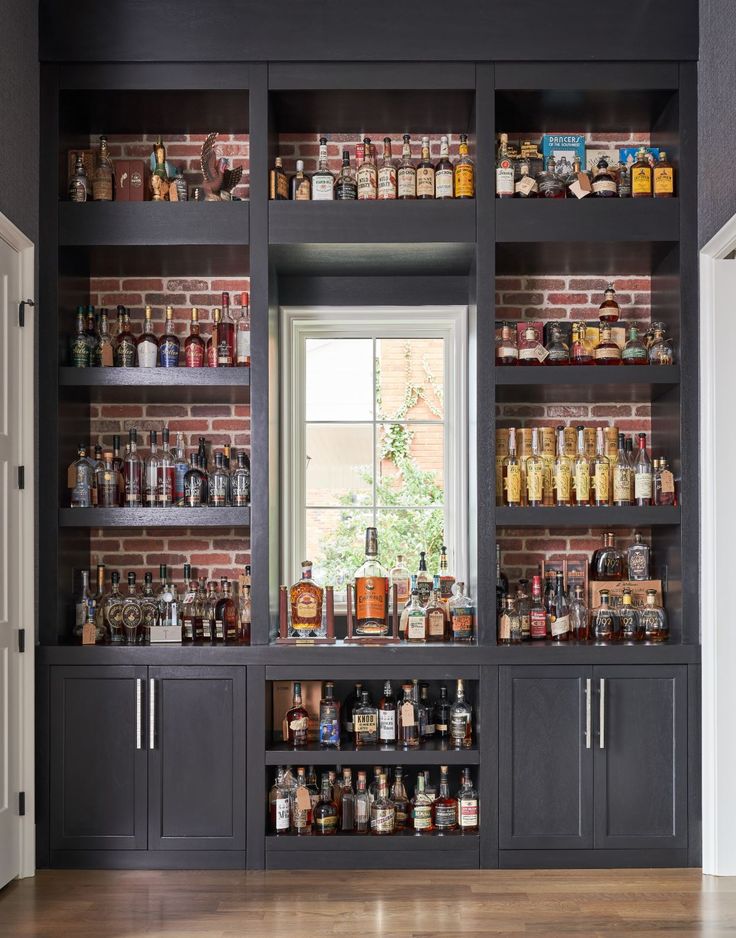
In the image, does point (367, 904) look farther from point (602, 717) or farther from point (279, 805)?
point (602, 717)

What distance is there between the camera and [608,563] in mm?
3924

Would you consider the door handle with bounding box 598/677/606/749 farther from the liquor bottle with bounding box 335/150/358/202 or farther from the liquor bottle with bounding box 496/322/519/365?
the liquor bottle with bounding box 335/150/358/202

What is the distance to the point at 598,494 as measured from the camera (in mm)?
3762

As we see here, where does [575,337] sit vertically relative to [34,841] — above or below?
above

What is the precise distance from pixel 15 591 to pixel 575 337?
236 centimetres

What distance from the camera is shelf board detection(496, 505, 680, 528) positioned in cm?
366

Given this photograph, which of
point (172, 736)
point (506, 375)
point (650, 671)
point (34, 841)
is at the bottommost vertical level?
point (34, 841)

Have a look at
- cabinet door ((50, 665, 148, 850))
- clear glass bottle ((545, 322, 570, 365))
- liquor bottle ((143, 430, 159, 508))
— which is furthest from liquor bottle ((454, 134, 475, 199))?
cabinet door ((50, 665, 148, 850))

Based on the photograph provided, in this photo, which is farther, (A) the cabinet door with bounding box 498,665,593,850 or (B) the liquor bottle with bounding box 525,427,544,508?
(B) the liquor bottle with bounding box 525,427,544,508

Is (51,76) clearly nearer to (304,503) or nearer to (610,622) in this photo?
(304,503)

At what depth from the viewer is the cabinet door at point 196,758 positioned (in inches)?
141

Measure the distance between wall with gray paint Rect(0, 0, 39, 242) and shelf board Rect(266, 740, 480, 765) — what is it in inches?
86.2

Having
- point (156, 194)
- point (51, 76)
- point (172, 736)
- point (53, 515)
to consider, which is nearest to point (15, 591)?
point (53, 515)

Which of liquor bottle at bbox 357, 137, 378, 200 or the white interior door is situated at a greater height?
liquor bottle at bbox 357, 137, 378, 200
